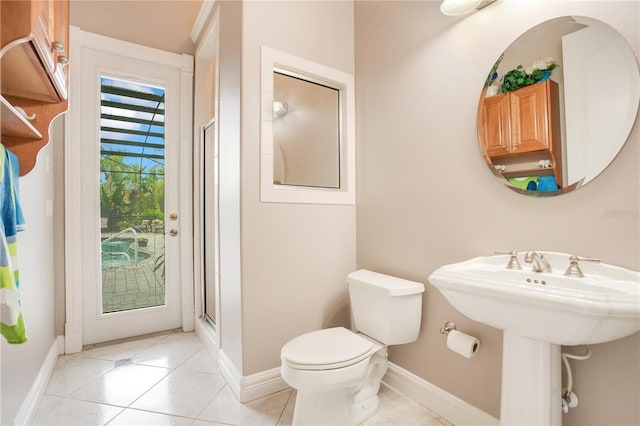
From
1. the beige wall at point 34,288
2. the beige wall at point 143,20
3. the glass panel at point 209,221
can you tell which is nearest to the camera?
the beige wall at point 34,288

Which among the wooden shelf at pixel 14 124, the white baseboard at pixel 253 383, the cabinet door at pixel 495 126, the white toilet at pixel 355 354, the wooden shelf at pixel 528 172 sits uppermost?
the cabinet door at pixel 495 126

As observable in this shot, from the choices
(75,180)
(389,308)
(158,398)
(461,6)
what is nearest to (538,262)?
(389,308)

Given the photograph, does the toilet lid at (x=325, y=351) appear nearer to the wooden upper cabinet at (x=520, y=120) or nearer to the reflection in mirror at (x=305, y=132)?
the reflection in mirror at (x=305, y=132)

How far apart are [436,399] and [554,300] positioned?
3.36ft

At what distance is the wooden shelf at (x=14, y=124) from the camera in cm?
81

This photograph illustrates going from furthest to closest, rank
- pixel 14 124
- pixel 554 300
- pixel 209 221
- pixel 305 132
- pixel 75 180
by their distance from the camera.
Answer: pixel 209 221, pixel 75 180, pixel 305 132, pixel 14 124, pixel 554 300

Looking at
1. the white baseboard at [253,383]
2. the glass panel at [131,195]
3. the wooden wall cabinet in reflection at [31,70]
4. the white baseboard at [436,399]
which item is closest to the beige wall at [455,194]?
the white baseboard at [436,399]

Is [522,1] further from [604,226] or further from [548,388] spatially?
[548,388]

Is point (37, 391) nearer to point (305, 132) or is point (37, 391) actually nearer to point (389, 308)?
point (389, 308)

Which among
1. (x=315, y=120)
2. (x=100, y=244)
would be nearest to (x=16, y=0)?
(x=315, y=120)

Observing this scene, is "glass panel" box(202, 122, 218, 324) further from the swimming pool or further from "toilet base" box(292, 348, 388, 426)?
"toilet base" box(292, 348, 388, 426)

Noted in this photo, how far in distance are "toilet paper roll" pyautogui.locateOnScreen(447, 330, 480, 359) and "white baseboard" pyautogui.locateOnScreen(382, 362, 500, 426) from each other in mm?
289

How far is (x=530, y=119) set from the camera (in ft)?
4.03

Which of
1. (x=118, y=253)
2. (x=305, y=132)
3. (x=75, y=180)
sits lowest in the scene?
(x=118, y=253)
